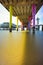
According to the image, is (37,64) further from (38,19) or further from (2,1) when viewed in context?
(38,19)

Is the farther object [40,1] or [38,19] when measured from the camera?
[38,19]

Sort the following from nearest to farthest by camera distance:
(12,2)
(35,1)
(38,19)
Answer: (35,1), (12,2), (38,19)

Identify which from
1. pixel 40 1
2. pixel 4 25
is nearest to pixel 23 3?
pixel 40 1

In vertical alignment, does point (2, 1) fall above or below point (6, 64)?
above

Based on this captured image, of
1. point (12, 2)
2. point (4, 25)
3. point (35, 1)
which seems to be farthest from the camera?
point (4, 25)

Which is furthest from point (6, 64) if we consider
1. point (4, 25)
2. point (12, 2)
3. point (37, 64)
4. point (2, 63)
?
point (4, 25)

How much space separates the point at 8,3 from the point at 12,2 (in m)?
0.32

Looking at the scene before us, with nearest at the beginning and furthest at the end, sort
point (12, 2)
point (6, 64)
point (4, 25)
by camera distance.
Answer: point (6, 64), point (12, 2), point (4, 25)

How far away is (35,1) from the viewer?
8.65 m

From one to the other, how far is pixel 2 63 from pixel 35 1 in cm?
799

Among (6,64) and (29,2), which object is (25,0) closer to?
(29,2)

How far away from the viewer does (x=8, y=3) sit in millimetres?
9484

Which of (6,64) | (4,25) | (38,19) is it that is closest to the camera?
(6,64)

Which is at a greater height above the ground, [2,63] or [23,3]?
[23,3]
